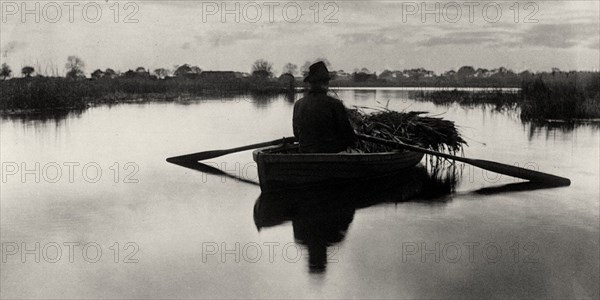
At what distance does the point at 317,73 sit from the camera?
Answer: 332 inches

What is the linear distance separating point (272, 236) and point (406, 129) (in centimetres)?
560

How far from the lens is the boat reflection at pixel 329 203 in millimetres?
6801

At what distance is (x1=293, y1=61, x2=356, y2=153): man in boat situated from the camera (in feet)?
28.0

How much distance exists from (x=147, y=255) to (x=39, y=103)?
2139cm

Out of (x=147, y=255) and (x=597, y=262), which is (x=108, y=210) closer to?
(x=147, y=255)

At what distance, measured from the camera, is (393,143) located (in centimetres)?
1027

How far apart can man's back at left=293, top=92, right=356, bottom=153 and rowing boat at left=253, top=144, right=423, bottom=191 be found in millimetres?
227

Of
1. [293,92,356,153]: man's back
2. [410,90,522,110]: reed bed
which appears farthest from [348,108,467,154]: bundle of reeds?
[410,90,522,110]: reed bed

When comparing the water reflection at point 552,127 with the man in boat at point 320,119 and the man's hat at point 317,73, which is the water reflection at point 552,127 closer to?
the man in boat at point 320,119

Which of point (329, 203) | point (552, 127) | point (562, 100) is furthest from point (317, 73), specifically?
point (562, 100)

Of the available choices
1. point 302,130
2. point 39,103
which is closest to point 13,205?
point 302,130

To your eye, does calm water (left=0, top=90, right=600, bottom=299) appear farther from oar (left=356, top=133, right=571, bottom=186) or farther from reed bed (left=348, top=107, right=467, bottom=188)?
reed bed (left=348, top=107, right=467, bottom=188)

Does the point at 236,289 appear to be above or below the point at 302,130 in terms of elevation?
below

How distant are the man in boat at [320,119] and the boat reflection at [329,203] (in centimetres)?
74
